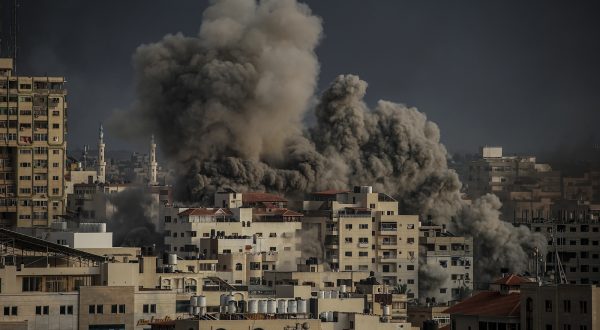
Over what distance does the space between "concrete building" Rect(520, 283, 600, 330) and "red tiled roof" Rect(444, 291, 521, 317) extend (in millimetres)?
1204

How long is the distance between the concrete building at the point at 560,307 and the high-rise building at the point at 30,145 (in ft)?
189

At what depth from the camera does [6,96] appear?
122 m

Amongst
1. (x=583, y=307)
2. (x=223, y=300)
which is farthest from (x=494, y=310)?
(x=223, y=300)

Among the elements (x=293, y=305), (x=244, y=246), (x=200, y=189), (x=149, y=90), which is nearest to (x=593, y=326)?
(x=293, y=305)

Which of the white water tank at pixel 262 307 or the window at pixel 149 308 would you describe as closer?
the white water tank at pixel 262 307

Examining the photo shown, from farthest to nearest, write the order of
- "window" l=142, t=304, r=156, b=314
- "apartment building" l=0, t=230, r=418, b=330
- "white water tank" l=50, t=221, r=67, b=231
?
"white water tank" l=50, t=221, r=67, b=231 < "window" l=142, t=304, r=156, b=314 < "apartment building" l=0, t=230, r=418, b=330

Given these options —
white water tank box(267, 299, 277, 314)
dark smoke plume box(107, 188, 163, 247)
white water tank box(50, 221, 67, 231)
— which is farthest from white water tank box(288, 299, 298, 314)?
dark smoke plume box(107, 188, 163, 247)

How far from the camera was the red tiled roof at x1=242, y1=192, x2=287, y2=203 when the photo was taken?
115 m

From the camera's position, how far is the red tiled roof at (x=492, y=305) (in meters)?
68.5

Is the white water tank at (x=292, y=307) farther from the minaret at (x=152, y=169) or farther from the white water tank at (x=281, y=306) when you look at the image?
the minaret at (x=152, y=169)

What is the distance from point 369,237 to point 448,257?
4.08 meters

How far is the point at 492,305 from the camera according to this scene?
70625 mm

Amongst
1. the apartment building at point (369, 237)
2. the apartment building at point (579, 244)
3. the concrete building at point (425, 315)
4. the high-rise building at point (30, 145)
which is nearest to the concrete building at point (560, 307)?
the concrete building at point (425, 315)

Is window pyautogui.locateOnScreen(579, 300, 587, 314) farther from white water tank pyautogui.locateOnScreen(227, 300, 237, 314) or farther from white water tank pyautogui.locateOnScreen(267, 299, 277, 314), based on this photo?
white water tank pyautogui.locateOnScreen(227, 300, 237, 314)
